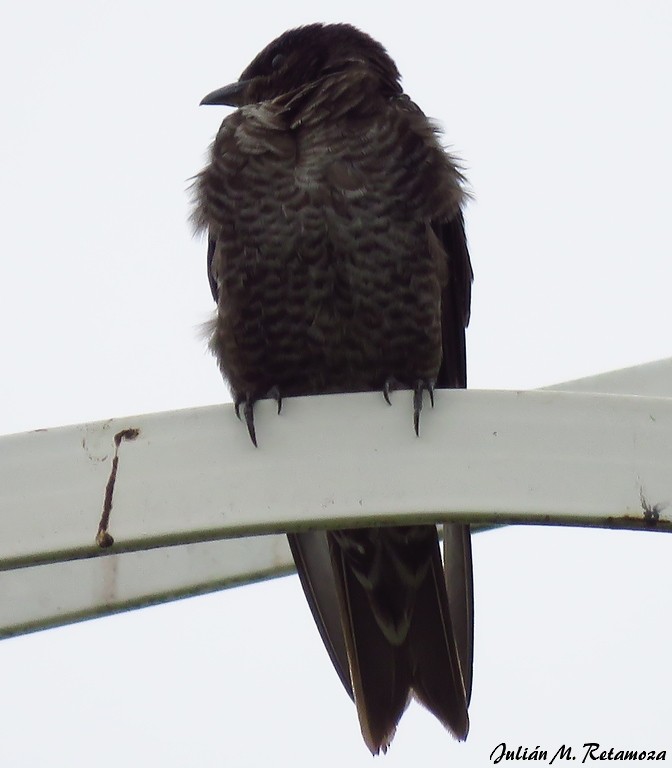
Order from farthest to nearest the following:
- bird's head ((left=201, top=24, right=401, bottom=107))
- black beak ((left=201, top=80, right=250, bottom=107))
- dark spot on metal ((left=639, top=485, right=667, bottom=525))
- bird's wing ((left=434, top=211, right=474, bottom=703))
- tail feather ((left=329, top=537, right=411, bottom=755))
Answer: black beak ((left=201, top=80, right=250, bottom=107)), bird's head ((left=201, top=24, right=401, bottom=107)), bird's wing ((left=434, top=211, right=474, bottom=703)), tail feather ((left=329, top=537, right=411, bottom=755)), dark spot on metal ((left=639, top=485, right=667, bottom=525))

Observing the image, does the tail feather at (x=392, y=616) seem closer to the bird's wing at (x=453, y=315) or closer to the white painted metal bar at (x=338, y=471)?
the bird's wing at (x=453, y=315)

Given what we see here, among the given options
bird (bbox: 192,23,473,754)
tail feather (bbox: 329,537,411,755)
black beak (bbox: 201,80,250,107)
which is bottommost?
tail feather (bbox: 329,537,411,755)

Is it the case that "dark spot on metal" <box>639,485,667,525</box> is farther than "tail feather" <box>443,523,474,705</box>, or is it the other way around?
"tail feather" <box>443,523,474,705</box>

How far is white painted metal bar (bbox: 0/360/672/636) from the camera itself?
7.12 ft

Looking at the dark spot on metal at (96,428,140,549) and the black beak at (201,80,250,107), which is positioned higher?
the black beak at (201,80,250,107)

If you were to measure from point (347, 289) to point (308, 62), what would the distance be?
43.2 inches

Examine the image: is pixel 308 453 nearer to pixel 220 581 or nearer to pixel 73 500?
pixel 73 500

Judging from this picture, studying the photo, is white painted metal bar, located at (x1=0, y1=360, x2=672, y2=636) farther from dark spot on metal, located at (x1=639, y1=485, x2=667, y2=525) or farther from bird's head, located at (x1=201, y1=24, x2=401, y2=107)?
bird's head, located at (x1=201, y1=24, x2=401, y2=107)

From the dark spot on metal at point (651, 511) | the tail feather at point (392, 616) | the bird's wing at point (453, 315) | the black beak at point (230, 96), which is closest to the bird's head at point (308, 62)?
the black beak at point (230, 96)

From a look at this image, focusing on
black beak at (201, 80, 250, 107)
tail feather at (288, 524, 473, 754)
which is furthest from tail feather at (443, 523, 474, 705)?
black beak at (201, 80, 250, 107)

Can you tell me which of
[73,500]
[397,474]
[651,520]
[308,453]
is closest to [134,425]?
[73,500]

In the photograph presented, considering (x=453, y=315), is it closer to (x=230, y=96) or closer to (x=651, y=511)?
(x=230, y=96)

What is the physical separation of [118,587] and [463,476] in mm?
1098

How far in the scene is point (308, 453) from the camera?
228cm
